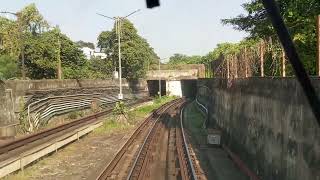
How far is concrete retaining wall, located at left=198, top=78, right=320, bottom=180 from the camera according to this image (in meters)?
10.8

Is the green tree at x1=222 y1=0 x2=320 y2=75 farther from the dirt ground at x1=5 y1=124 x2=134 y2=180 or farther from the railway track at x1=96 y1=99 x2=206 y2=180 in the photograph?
the dirt ground at x1=5 y1=124 x2=134 y2=180

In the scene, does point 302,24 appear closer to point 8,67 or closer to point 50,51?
point 50,51

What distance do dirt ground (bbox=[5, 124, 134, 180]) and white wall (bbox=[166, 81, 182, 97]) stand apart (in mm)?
76490

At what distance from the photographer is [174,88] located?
110250 millimetres

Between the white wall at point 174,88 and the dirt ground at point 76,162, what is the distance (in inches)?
3011

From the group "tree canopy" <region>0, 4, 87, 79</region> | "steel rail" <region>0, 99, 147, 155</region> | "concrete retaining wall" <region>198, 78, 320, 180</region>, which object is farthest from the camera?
"tree canopy" <region>0, 4, 87, 79</region>

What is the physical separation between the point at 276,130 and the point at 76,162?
11163mm

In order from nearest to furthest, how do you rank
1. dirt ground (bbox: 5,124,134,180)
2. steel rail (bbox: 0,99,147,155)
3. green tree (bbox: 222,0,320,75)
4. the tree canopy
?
dirt ground (bbox: 5,124,134,180) < green tree (bbox: 222,0,320,75) < steel rail (bbox: 0,99,147,155) < the tree canopy

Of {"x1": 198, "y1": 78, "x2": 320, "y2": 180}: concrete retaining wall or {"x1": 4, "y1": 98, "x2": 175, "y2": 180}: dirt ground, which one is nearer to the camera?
{"x1": 198, "y1": 78, "x2": 320, "y2": 180}: concrete retaining wall

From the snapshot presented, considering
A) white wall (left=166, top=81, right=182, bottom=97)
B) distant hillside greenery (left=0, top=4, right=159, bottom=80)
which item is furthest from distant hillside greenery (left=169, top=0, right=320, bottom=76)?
white wall (left=166, top=81, right=182, bottom=97)

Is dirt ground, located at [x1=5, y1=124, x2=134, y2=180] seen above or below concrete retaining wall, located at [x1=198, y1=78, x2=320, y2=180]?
below

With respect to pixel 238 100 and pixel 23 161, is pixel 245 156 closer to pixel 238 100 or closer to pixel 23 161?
pixel 238 100

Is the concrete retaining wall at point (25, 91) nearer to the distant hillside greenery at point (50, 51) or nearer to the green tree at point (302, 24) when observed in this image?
the distant hillside greenery at point (50, 51)

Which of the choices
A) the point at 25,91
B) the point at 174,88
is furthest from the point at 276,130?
the point at 174,88
